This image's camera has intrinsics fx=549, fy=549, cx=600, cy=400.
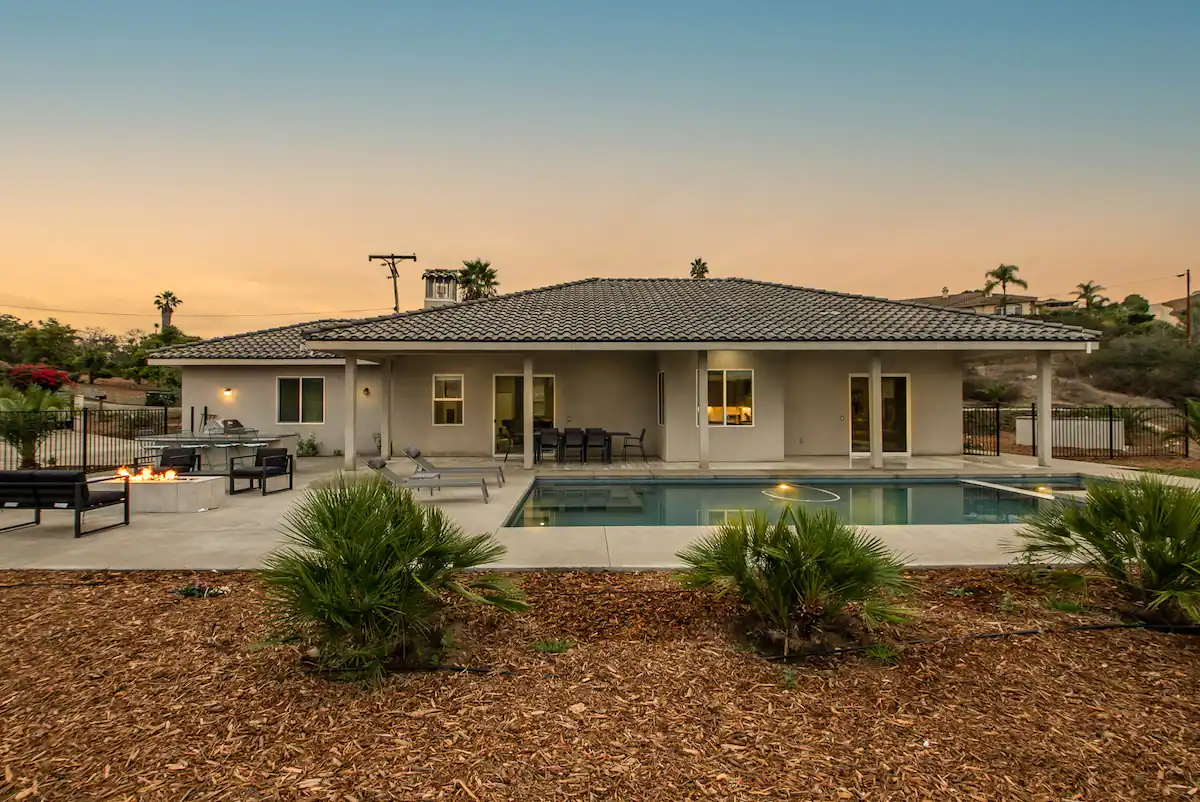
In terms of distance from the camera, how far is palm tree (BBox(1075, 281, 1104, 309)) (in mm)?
51844

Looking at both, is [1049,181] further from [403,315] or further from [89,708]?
[89,708]

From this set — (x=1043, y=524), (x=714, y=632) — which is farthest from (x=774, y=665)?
(x=1043, y=524)

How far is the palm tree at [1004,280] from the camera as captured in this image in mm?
50013

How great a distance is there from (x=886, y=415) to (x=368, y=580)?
50.2ft

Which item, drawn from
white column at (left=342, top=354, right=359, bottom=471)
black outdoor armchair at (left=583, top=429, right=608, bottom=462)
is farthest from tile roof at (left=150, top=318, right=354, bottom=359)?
black outdoor armchair at (left=583, top=429, right=608, bottom=462)

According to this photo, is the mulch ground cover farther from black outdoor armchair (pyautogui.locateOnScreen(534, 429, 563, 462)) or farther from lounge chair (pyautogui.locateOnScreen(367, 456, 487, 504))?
black outdoor armchair (pyautogui.locateOnScreen(534, 429, 563, 462))

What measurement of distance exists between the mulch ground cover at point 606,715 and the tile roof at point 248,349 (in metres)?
12.9

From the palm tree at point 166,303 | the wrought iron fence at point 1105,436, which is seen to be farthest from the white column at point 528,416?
the palm tree at point 166,303

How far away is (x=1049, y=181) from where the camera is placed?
17.8 meters

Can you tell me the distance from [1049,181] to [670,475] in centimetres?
1673

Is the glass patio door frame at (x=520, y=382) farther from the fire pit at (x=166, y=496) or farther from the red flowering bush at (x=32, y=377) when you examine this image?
the red flowering bush at (x=32, y=377)

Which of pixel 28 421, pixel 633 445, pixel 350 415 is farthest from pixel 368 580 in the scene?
pixel 28 421

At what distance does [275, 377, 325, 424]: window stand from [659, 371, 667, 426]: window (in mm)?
10013

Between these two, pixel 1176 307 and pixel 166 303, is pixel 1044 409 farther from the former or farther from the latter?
pixel 1176 307
